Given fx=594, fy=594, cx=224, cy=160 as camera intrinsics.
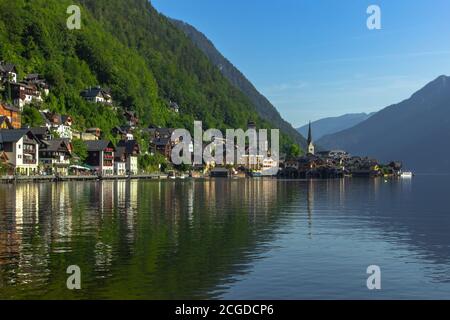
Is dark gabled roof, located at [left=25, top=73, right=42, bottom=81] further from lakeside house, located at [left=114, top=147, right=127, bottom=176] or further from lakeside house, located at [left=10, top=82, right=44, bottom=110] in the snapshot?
lakeside house, located at [left=114, top=147, right=127, bottom=176]

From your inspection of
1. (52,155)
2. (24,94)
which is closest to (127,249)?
(52,155)

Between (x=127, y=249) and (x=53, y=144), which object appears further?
(x=53, y=144)

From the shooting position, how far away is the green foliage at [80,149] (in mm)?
171750

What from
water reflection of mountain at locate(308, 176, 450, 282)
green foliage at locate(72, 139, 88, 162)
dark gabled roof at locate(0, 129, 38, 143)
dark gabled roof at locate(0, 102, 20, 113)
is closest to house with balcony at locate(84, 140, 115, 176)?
green foliage at locate(72, 139, 88, 162)

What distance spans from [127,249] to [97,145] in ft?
482

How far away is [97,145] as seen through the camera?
17712cm

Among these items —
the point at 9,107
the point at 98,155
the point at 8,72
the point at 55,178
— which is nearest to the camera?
the point at 55,178

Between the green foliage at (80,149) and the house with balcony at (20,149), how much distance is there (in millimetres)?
22766

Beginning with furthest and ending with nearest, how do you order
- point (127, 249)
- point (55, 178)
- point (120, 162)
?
point (120, 162) < point (55, 178) < point (127, 249)

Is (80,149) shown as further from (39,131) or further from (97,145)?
(39,131)

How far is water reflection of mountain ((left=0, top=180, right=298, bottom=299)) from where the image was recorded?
25.0 metres

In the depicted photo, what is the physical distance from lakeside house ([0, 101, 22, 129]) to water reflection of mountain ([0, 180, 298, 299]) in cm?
9384
